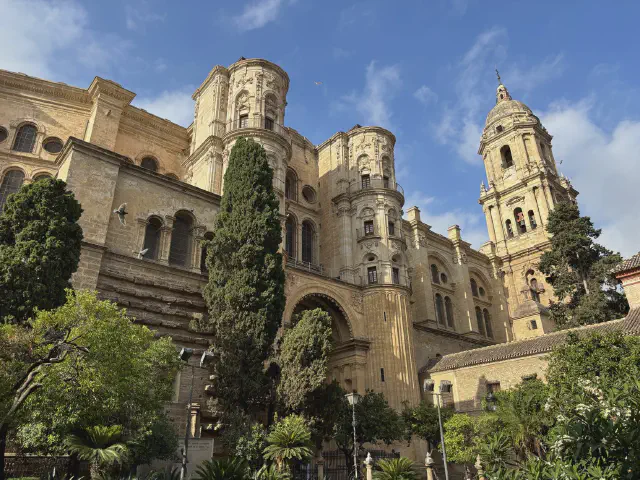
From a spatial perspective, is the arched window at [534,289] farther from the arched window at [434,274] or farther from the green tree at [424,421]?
the green tree at [424,421]

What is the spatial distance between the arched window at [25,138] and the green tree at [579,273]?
106ft

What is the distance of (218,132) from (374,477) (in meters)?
20.0

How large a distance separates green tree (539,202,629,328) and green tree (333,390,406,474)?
15813 mm

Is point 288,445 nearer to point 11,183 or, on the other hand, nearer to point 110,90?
point 11,183

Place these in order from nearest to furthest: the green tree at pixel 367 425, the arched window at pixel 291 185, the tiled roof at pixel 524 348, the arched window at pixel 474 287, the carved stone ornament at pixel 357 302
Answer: the green tree at pixel 367 425 → the tiled roof at pixel 524 348 → the carved stone ornament at pixel 357 302 → the arched window at pixel 291 185 → the arched window at pixel 474 287

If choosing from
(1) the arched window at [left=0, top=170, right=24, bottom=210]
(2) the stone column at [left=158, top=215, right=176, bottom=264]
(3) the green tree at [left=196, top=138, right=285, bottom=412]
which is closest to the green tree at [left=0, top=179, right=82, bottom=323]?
(2) the stone column at [left=158, top=215, right=176, bottom=264]

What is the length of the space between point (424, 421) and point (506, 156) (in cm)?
3583

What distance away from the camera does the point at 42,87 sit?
26875 mm

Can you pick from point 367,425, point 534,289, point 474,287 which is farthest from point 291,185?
point 534,289

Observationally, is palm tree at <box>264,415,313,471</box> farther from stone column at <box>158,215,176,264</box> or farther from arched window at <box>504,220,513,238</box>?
arched window at <box>504,220,513,238</box>

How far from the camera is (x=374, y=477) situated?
46.0 feet

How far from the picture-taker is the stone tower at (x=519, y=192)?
4353 cm

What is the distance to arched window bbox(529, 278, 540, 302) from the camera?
41062 mm

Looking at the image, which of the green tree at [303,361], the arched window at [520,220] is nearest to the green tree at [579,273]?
the arched window at [520,220]
